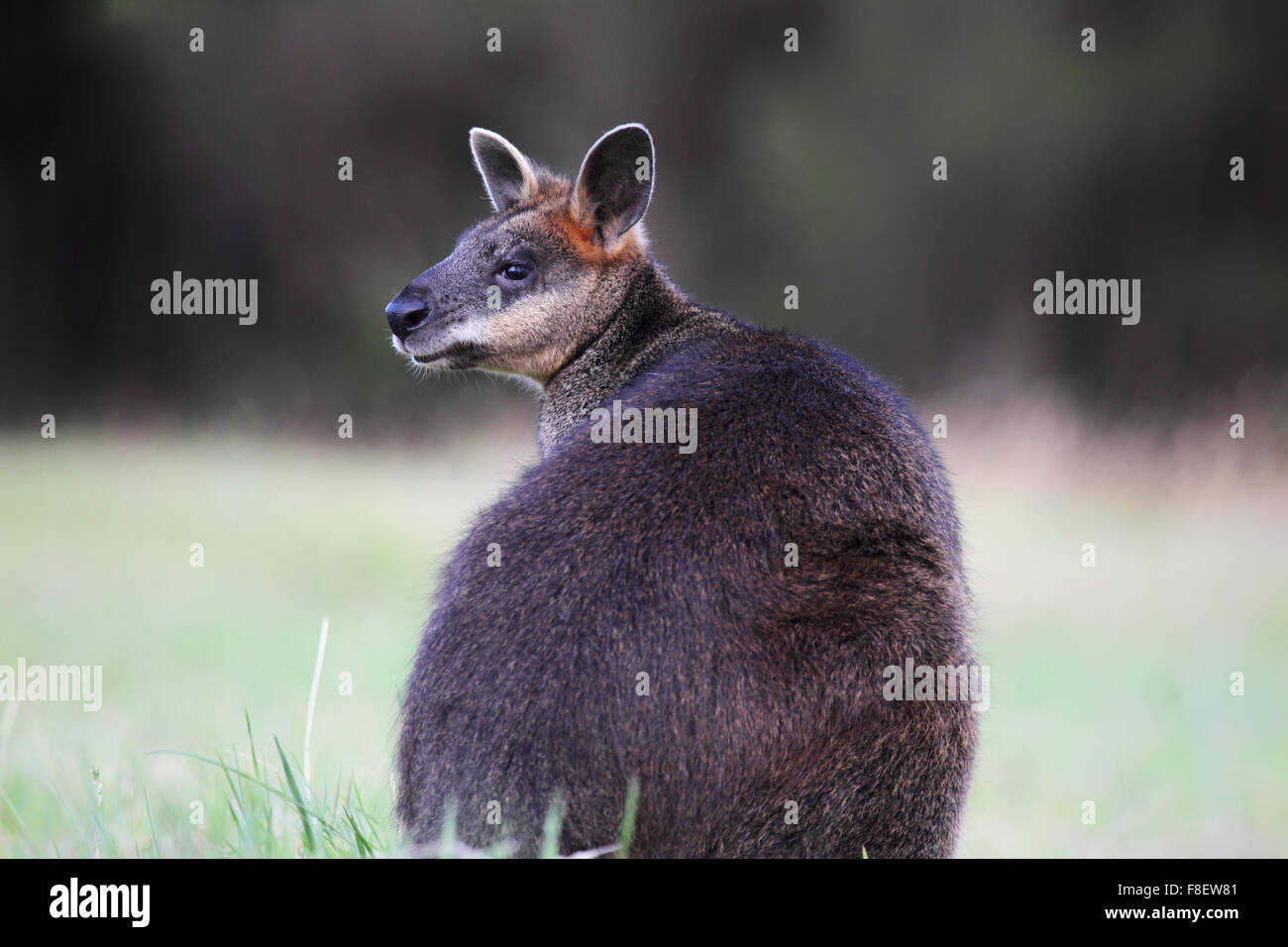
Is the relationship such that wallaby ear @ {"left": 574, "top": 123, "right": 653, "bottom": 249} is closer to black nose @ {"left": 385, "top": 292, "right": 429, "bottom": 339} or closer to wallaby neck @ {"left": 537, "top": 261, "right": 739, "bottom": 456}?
wallaby neck @ {"left": 537, "top": 261, "right": 739, "bottom": 456}

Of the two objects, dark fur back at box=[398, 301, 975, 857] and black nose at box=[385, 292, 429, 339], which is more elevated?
black nose at box=[385, 292, 429, 339]

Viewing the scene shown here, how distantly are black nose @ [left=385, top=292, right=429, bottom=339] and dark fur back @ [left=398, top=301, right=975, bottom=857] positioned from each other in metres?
1.93

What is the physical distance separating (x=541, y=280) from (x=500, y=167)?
92 centimetres

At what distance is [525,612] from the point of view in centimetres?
364

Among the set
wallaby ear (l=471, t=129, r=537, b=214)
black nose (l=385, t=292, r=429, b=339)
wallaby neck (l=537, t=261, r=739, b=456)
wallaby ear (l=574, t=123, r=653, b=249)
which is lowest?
wallaby neck (l=537, t=261, r=739, b=456)

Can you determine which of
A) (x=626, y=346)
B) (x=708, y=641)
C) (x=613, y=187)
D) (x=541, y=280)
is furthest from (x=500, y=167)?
(x=708, y=641)

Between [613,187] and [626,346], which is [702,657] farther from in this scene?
[613,187]

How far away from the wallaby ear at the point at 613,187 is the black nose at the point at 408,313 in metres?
0.81

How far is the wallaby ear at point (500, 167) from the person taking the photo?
6414 millimetres

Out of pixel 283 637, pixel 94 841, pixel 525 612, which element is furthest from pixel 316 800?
pixel 283 637

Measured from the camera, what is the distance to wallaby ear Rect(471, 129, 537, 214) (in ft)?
21.0

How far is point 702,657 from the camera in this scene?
11.6ft

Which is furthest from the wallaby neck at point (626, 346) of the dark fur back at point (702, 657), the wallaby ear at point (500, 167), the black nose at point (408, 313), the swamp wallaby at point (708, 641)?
the dark fur back at point (702, 657)

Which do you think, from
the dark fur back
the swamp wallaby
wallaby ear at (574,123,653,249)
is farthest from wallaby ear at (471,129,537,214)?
the dark fur back
